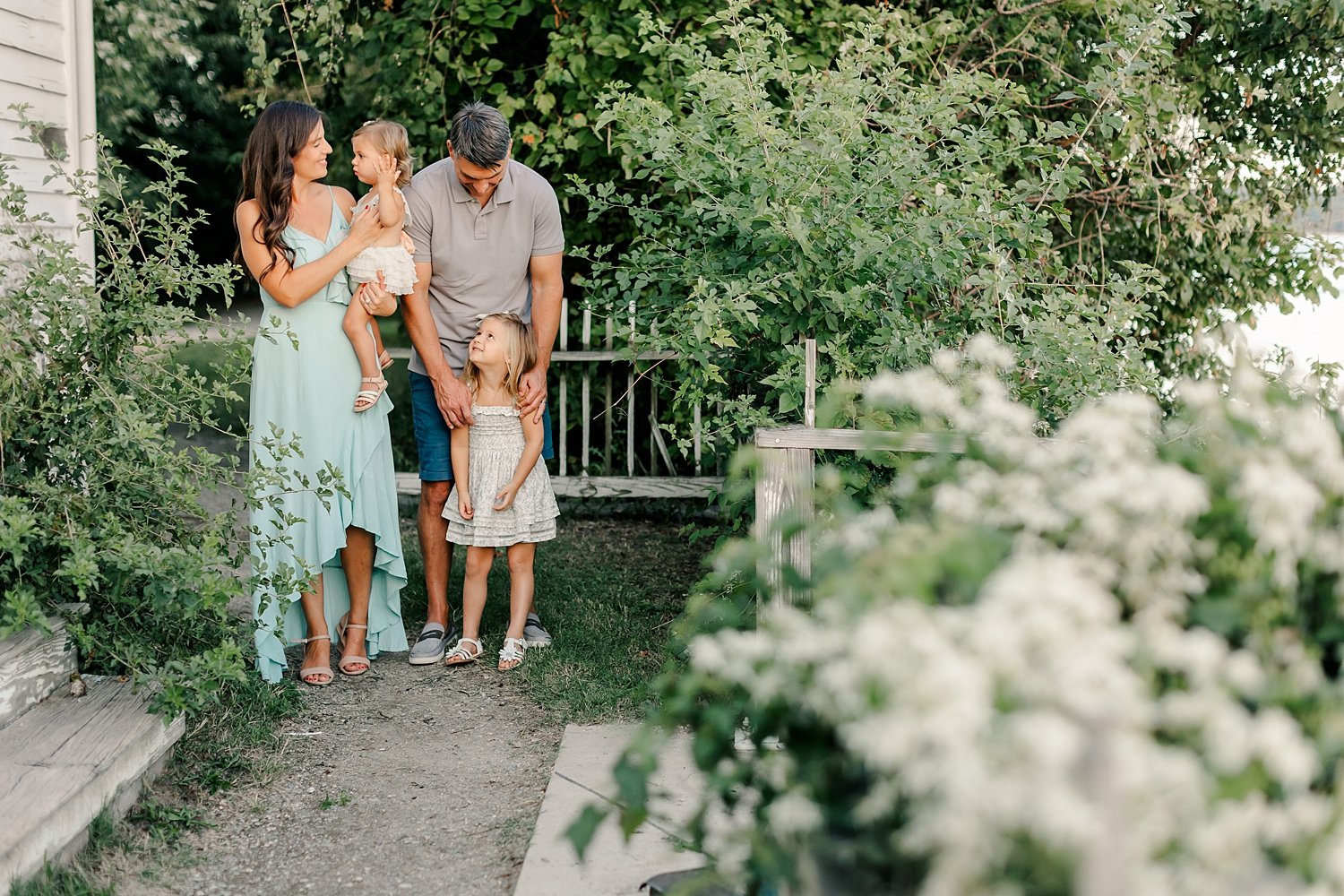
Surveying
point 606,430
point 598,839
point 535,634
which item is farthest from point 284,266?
point 606,430

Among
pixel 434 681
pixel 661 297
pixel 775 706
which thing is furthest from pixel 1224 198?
pixel 775 706

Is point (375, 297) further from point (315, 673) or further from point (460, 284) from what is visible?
point (315, 673)

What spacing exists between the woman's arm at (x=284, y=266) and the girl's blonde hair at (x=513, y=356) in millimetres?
586

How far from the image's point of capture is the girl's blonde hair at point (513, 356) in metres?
4.65

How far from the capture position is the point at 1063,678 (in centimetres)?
126

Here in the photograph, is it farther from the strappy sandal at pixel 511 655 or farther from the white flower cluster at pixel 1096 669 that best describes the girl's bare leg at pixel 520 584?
the white flower cluster at pixel 1096 669

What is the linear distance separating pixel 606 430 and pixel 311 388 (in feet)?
9.87

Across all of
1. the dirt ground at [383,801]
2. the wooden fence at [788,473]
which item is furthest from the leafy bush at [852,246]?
the dirt ground at [383,801]

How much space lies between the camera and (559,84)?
22.2 feet

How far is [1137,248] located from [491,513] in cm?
395

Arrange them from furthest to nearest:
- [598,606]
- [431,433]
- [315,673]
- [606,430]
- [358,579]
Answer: [606,430], [598,606], [431,433], [358,579], [315,673]

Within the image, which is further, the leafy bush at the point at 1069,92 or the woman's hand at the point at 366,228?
the leafy bush at the point at 1069,92

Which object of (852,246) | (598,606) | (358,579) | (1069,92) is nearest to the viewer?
(852,246)

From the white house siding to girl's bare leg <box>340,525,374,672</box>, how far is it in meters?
1.42
